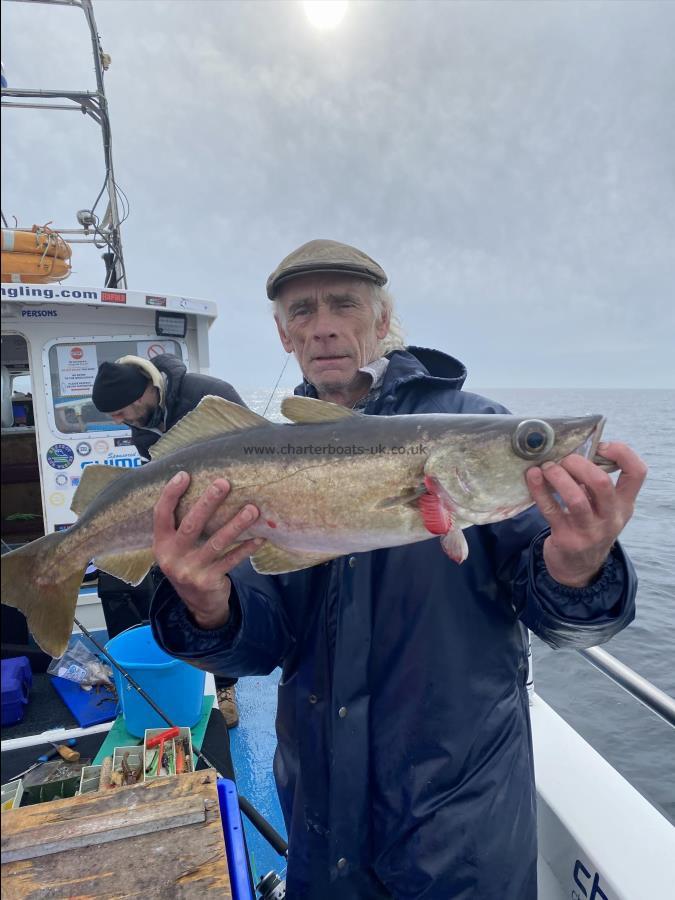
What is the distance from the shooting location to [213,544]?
7.66 ft

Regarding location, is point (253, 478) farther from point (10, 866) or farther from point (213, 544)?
point (10, 866)

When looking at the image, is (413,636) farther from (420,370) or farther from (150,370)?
(150,370)

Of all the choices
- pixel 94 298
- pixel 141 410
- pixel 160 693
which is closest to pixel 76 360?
pixel 94 298

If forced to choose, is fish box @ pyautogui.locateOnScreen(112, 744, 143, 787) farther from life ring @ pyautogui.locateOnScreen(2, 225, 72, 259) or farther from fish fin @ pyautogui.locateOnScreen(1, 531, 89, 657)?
life ring @ pyautogui.locateOnScreen(2, 225, 72, 259)

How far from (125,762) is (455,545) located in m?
3.21

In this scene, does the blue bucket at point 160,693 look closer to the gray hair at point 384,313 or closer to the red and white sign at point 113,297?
the gray hair at point 384,313

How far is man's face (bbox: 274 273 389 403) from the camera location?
2842mm

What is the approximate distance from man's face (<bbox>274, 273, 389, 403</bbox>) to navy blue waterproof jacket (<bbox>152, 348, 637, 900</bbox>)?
37.8 inches

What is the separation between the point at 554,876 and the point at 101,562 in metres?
3.19

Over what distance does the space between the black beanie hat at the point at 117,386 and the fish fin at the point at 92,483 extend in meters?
2.73

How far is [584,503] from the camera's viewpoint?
1.89 metres

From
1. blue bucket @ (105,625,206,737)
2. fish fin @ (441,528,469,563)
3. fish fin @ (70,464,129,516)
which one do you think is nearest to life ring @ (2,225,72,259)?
blue bucket @ (105,625,206,737)

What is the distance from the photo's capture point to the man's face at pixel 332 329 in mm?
2842

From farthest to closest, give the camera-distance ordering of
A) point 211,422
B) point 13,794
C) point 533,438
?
point 13,794, point 211,422, point 533,438
